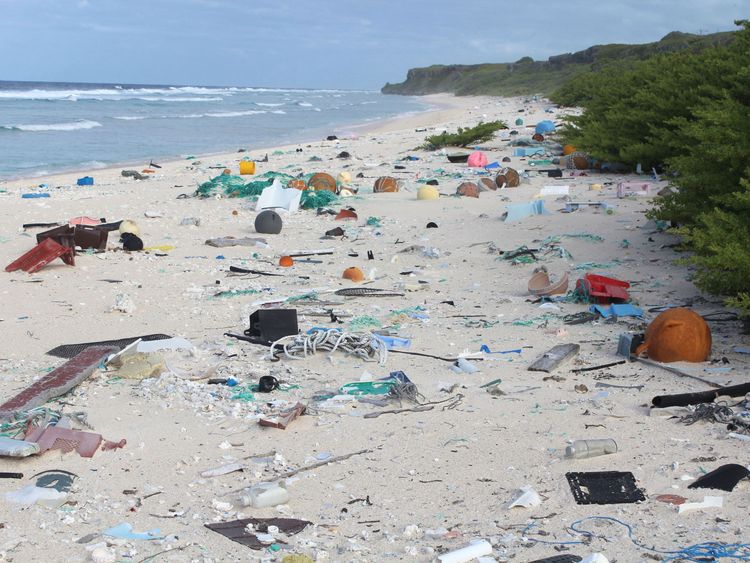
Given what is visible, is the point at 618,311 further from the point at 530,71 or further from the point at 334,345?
the point at 530,71

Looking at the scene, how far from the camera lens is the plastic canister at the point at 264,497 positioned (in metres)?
3.20

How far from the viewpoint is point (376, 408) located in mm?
4195

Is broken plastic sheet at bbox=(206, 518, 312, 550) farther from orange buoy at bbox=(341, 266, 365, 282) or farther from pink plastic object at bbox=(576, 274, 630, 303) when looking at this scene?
orange buoy at bbox=(341, 266, 365, 282)

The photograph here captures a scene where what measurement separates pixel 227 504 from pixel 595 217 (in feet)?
22.3

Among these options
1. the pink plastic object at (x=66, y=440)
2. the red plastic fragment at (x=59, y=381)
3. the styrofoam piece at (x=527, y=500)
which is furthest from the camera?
the red plastic fragment at (x=59, y=381)

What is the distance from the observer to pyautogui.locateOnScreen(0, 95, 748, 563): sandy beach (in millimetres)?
2957

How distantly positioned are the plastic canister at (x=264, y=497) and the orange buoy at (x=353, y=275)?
399 cm

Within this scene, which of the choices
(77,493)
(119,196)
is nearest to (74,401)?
(77,493)

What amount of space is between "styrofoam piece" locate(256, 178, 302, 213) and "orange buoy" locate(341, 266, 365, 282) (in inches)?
142

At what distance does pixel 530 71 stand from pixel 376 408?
2566 inches

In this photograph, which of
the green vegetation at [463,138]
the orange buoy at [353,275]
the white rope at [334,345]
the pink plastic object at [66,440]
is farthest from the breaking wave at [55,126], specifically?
the pink plastic object at [66,440]

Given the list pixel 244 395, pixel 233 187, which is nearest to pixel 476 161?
pixel 233 187

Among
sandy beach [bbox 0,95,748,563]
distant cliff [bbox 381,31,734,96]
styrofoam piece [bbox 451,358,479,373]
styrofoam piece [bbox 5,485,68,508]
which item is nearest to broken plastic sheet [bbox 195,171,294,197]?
sandy beach [bbox 0,95,748,563]

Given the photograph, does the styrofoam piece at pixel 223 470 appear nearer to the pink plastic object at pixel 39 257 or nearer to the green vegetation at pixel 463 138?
the pink plastic object at pixel 39 257
